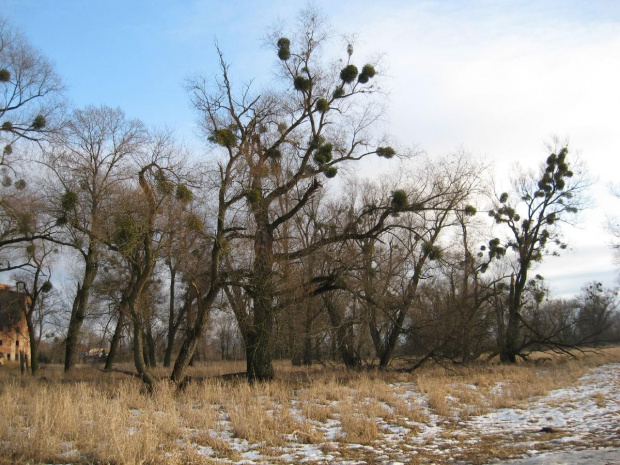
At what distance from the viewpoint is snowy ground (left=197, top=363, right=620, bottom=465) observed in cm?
603

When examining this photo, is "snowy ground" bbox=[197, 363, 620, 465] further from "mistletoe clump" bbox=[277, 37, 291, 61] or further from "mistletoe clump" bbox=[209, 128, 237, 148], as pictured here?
"mistletoe clump" bbox=[277, 37, 291, 61]

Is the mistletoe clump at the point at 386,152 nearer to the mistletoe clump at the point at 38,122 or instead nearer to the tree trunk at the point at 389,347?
the tree trunk at the point at 389,347

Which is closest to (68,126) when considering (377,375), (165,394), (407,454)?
(165,394)

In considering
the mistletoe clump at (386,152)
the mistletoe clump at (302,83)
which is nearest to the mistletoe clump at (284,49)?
the mistletoe clump at (302,83)

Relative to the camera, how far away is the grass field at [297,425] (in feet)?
19.4

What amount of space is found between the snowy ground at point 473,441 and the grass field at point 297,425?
0.02 m

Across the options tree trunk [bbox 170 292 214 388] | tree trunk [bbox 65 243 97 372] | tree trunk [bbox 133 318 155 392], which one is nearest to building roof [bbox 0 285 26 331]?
tree trunk [bbox 65 243 97 372]

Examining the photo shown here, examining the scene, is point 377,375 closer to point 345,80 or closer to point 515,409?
point 515,409

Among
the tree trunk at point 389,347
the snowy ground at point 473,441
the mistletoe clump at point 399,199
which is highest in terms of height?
the mistletoe clump at point 399,199

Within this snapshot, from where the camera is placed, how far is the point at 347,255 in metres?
13.5

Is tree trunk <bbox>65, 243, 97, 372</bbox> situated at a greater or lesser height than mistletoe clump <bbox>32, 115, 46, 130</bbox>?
lesser

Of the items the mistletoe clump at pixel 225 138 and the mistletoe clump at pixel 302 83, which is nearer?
the mistletoe clump at pixel 225 138

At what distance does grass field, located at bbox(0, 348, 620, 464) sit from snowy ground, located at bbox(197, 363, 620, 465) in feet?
0.05

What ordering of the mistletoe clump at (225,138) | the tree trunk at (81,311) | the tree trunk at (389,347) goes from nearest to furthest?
the mistletoe clump at (225,138), the tree trunk at (389,347), the tree trunk at (81,311)
